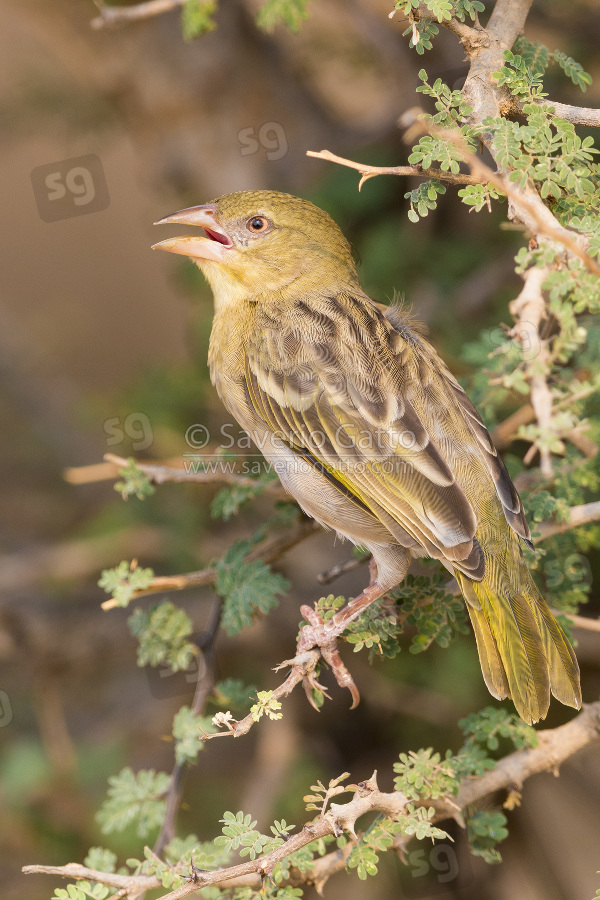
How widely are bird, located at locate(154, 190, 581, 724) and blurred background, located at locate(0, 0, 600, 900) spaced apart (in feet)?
2.94

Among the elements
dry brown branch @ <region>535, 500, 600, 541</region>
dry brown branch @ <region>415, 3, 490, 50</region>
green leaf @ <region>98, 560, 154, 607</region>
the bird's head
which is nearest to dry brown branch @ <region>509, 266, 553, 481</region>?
dry brown branch @ <region>535, 500, 600, 541</region>

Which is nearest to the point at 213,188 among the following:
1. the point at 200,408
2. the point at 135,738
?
the point at 200,408

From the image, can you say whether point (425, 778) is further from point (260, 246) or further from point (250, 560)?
point (260, 246)

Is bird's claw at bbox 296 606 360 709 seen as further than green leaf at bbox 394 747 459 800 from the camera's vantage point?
Yes

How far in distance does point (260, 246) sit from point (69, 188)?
46.2 inches

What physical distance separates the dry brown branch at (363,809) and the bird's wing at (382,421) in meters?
0.50

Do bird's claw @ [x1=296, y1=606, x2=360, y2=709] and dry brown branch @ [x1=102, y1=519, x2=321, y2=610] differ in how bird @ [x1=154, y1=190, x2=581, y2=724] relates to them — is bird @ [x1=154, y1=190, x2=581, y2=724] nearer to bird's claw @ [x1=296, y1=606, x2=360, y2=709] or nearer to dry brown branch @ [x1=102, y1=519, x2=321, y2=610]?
bird's claw @ [x1=296, y1=606, x2=360, y2=709]

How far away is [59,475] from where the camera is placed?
5254 millimetres

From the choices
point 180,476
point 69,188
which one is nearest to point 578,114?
point 180,476

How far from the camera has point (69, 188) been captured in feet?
12.5

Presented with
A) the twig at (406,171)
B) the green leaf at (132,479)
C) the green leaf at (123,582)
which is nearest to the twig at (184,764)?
the green leaf at (123,582)

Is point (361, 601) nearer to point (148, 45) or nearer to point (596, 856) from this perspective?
point (596, 856)

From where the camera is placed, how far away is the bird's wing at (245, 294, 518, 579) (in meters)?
2.45

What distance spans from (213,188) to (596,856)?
150 inches
